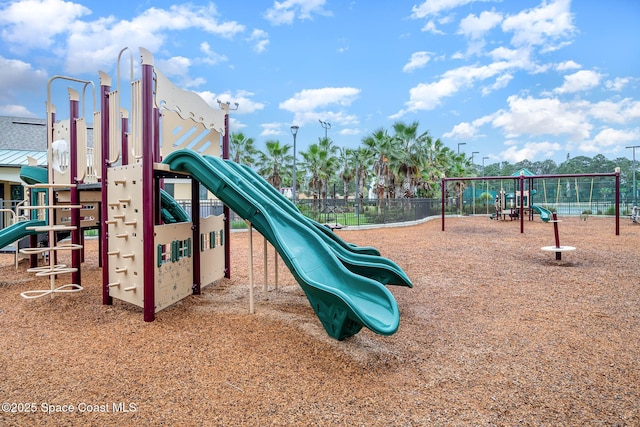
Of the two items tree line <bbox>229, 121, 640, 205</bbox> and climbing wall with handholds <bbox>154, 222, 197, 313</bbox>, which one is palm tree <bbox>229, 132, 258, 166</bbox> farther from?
climbing wall with handholds <bbox>154, 222, 197, 313</bbox>

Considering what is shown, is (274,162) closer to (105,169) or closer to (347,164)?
(347,164)

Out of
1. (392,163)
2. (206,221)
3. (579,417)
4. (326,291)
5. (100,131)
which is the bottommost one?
(579,417)

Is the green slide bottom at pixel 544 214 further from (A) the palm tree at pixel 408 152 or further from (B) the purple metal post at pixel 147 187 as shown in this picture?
(B) the purple metal post at pixel 147 187

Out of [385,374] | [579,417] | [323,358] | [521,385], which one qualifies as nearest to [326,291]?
[323,358]

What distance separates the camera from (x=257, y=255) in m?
9.98

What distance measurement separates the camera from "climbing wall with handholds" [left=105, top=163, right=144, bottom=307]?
4.58 m

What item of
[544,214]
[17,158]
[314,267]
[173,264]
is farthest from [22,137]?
[544,214]

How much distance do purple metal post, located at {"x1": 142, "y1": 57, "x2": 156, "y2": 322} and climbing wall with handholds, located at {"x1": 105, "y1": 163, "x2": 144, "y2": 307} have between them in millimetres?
97

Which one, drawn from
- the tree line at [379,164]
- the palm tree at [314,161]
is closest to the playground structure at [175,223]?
the tree line at [379,164]

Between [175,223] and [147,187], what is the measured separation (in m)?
0.98

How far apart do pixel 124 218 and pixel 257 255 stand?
539 cm

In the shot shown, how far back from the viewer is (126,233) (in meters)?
4.76

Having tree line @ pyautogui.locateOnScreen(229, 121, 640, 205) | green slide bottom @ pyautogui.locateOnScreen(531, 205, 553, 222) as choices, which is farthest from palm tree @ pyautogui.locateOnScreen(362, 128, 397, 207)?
green slide bottom @ pyautogui.locateOnScreen(531, 205, 553, 222)

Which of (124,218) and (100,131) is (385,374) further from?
(100,131)
